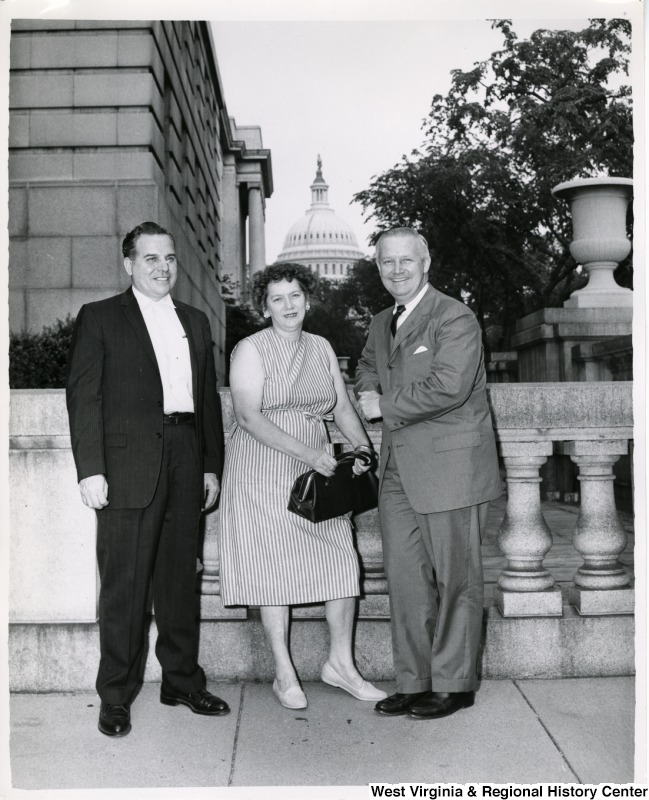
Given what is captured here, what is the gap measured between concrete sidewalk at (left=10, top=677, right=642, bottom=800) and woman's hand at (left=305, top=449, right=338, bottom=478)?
3.93 ft

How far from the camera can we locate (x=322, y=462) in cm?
430

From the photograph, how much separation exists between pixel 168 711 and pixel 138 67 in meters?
10.2

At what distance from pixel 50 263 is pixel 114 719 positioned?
8490 mm

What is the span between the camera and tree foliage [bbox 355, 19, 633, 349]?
18.4m

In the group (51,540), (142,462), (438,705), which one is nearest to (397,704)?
(438,705)

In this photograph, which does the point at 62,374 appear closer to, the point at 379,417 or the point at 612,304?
the point at 379,417

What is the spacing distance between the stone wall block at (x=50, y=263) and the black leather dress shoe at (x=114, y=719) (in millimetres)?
8255

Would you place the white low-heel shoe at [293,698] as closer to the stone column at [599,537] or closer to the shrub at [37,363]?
the stone column at [599,537]

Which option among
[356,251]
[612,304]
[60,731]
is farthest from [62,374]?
[356,251]

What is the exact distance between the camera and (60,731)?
4195mm

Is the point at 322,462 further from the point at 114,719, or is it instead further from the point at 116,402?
the point at 114,719

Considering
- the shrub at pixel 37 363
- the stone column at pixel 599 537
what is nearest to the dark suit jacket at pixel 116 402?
the stone column at pixel 599 537

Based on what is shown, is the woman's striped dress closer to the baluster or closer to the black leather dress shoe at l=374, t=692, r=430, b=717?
the baluster

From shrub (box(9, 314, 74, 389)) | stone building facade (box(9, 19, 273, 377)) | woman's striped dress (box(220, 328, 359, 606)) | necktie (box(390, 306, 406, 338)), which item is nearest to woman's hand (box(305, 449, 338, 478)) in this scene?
woman's striped dress (box(220, 328, 359, 606))
